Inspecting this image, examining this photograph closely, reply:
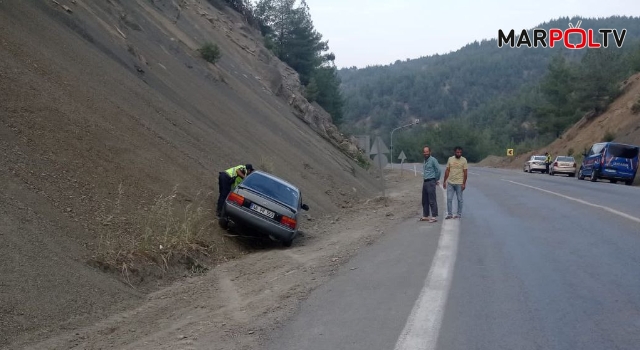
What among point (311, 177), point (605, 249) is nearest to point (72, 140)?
point (605, 249)

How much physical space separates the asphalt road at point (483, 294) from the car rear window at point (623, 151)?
2218 cm

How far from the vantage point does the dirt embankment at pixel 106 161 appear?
27.1ft

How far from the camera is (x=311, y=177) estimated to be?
78.6 ft

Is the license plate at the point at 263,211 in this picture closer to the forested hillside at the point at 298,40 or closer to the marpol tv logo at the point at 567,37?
the marpol tv logo at the point at 567,37

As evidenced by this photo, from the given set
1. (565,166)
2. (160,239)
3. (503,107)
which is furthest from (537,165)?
(503,107)

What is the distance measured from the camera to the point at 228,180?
14.5 metres

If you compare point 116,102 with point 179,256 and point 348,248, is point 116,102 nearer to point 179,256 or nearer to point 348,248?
point 179,256

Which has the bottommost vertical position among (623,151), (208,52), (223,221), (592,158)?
(223,221)

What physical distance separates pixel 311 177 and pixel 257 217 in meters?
10.8

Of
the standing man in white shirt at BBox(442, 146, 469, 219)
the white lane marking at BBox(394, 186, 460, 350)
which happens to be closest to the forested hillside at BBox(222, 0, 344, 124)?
the standing man in white shirt at BBox(442, 146, 469, 219)

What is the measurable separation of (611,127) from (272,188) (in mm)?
49139

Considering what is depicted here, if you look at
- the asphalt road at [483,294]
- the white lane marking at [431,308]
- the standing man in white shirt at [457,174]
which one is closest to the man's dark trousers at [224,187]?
the asphalt road at [483,294]

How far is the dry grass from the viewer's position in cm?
984

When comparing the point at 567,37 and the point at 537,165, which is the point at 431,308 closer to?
the point at 537,165
